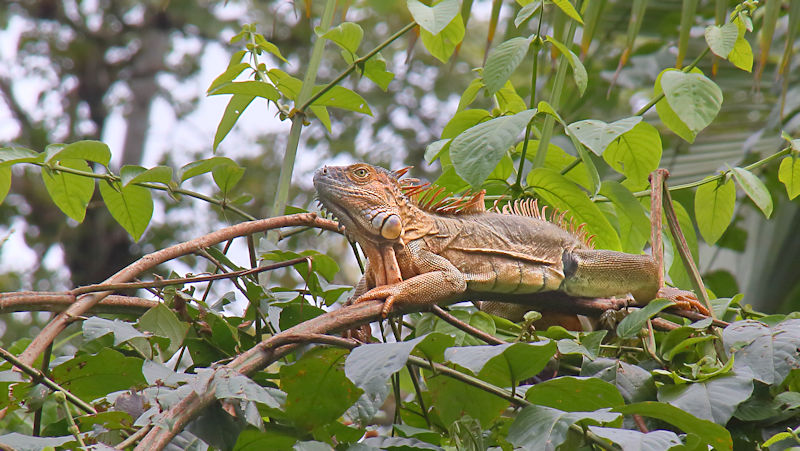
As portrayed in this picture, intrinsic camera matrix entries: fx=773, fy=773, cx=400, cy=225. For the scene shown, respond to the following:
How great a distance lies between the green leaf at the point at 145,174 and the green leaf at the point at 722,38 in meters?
1.36

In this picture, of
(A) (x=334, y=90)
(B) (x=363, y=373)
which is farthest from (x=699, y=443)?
(A) (x=334, y=90)

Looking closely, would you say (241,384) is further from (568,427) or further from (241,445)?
(568,427)

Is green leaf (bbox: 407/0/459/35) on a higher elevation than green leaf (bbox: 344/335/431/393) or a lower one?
higher

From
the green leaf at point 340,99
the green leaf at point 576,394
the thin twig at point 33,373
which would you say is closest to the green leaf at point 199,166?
the green leaf at point 340,99

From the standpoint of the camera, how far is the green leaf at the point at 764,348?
5.08 feet

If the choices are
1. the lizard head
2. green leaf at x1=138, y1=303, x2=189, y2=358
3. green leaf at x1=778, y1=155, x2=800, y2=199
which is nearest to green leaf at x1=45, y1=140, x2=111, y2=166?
green leaf at x1=138, y1=303, x2=189, y2=358

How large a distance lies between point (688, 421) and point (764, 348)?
1.15 ft

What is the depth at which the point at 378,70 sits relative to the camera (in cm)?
216

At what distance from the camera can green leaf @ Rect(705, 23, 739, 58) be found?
1.91 metres

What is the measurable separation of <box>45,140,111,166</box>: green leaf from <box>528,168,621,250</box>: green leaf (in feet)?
3.64

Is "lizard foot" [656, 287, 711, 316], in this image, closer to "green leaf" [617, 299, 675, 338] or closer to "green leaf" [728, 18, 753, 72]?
"green leaf" [617, 299, 675, 338]

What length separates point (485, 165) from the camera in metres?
1.61

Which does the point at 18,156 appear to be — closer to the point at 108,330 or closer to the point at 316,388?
the point at 108,330

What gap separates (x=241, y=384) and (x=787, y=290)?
4.70 metres
